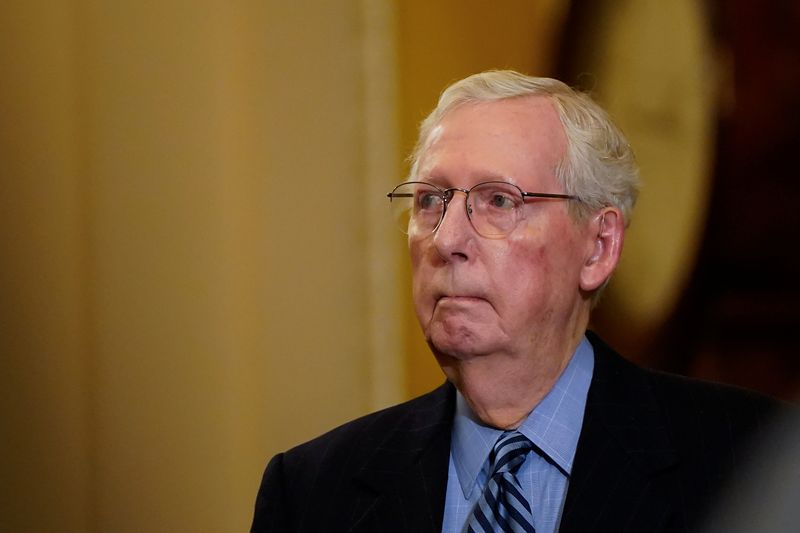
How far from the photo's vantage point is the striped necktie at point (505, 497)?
1873 millimetres

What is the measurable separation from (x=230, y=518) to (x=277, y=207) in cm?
90

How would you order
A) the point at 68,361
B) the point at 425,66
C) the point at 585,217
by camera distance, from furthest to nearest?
the point at 425,66
the point at 68,361
the point at 585,217

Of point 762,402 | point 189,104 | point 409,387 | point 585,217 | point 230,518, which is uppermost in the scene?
point 189,104

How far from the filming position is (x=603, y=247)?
2.08m

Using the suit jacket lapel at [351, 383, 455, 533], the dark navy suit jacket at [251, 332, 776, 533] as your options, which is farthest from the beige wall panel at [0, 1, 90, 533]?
the suit jacket lapel at [351, 383, 455, 533]

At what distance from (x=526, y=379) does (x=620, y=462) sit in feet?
0.74

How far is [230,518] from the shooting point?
10.0 feet

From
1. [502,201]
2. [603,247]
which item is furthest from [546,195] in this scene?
[603,247]

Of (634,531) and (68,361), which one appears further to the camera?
(68,361)

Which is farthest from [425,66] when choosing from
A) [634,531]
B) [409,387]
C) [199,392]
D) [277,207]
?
[634,531]

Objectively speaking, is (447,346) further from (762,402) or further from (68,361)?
(68,361)

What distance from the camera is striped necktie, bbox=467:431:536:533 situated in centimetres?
187

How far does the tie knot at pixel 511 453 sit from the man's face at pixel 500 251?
6.2 inches

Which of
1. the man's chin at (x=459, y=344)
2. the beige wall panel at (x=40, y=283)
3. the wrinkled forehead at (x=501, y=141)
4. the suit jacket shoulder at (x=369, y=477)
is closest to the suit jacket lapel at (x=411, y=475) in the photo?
the suit jacket shoulder at (x=369, y=477)
